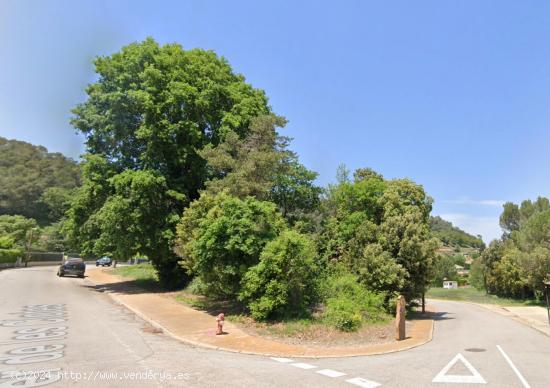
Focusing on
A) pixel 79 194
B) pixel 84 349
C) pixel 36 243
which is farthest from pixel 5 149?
pixel 84 349

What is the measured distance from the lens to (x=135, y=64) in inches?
1107

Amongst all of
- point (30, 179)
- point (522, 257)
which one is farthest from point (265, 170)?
point (30, 179)

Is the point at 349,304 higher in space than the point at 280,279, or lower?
lower

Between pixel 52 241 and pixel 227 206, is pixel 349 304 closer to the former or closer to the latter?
pixel 227 206

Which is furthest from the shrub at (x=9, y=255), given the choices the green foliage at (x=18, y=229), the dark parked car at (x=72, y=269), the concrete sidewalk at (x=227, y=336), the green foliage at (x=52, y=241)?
the concrete sidewalk at (x=227, y=336)

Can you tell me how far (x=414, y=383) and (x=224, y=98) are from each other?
24.0 metres

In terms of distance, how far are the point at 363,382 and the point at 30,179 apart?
103723 millimetres

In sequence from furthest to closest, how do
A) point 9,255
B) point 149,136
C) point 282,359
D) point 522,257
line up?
point 9,255 < point 522,257 < point 149,136 < point 282,359

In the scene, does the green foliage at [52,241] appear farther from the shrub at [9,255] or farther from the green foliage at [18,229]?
the shrub at [9,255]

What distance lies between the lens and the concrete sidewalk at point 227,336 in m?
12.4

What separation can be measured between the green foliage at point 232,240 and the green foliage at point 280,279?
724 mm

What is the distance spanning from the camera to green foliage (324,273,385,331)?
15.3 meters

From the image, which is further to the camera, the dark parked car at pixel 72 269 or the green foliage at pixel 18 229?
the green foliage at pixel 18 229

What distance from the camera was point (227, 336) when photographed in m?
14.0
